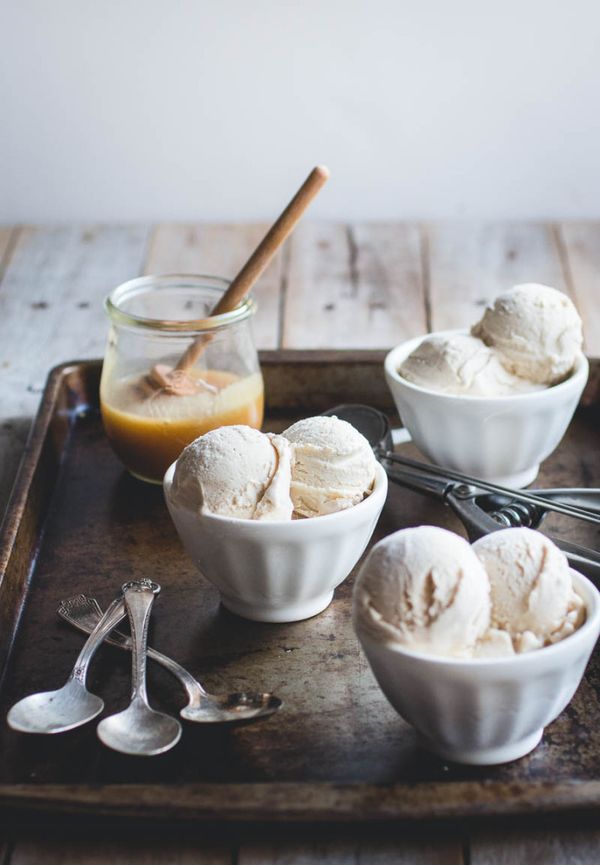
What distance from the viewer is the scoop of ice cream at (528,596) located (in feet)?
2.71

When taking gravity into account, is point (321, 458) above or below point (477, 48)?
above

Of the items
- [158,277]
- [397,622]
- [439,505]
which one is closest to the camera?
[397,622]

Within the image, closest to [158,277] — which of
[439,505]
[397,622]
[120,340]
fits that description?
[120,340]

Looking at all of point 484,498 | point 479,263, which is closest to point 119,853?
point 484,498

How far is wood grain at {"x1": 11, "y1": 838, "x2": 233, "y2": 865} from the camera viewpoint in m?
0.84

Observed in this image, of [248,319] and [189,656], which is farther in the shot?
[248,319]

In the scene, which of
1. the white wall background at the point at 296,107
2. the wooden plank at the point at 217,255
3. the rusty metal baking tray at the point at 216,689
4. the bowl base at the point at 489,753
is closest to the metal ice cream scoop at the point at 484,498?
the rusty metal baking tray at the point at 216,689

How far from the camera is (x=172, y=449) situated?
1344mm

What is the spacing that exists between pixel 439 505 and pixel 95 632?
45 cm

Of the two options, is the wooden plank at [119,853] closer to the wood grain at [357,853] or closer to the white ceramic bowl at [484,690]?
the wood grain at [357,853]

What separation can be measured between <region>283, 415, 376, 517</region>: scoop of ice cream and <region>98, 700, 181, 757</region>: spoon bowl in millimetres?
231

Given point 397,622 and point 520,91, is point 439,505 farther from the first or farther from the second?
point 520,91

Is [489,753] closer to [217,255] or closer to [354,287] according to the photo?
[354,287]

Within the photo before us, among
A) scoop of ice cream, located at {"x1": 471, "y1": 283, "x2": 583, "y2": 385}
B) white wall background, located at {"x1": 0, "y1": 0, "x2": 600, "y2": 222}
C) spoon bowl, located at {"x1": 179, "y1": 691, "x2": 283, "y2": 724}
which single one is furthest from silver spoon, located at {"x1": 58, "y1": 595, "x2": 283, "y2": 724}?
white wall background, located at {"x1": 0, "y1": 0, "x2": 600, "y2": 222}
